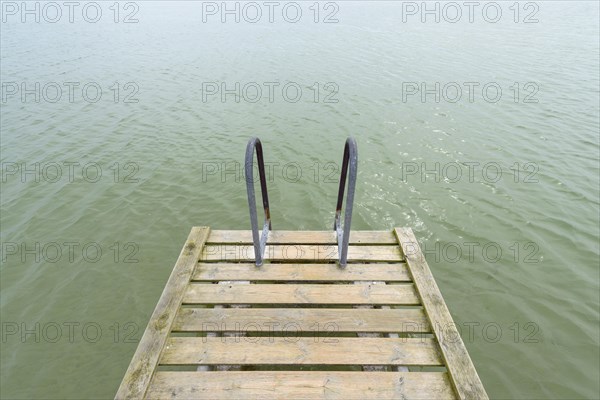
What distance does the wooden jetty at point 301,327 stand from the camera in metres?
2.48

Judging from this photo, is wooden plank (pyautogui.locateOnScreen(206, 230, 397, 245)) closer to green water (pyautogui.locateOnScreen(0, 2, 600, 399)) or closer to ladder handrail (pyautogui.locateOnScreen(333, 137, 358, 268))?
ladder handrail (pyautogui.locateOnScreen(333, 137, 358, 268))

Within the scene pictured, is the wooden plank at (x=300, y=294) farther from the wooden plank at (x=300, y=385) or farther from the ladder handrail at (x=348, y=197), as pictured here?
the wooden plank at (x=300, y=385)

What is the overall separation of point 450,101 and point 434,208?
588 centimetres

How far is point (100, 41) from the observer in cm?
1820

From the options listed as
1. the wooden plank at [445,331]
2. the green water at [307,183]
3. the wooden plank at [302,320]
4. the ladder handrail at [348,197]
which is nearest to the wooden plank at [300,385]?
the wooden plank at [445,331]

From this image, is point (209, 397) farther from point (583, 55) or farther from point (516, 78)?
point (583, 55)

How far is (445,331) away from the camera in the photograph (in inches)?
112

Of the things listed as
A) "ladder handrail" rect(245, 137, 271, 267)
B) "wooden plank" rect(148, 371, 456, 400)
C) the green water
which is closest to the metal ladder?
"ladder handrail" rect(245, 137, 271, 267)

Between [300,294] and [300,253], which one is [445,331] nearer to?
[300,294]

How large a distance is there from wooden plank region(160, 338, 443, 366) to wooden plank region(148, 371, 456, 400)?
0.37ft

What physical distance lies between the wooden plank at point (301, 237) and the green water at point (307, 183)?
1.34 meters

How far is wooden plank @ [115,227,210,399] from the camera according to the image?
245 centimetres

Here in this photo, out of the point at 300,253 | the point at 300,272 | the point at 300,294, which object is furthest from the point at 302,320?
the point at 300,253

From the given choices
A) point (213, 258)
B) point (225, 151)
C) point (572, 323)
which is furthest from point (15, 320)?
point (572, 323)
